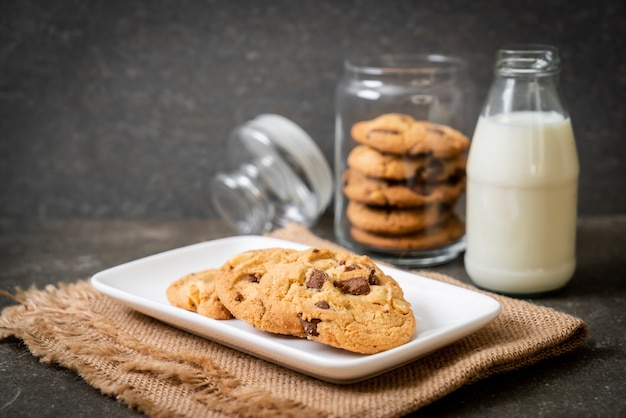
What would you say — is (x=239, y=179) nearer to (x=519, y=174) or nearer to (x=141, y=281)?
(x=141, y=281)

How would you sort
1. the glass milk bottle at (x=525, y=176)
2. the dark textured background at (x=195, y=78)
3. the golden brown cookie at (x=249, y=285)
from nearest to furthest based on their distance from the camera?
the golden brown cookie at (x=249, y=285), the glass milk bottle at (x=525, y=176), the dark textured background at (x=195, y=78)

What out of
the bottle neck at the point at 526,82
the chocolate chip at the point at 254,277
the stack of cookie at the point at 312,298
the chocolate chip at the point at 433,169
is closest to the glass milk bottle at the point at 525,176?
the bottle neck at the point at 526,82

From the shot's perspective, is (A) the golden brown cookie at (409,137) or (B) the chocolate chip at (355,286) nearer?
(B) the chocolate chip at (355,286)

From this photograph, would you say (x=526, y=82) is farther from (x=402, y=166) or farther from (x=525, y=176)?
(x=402, y=166)

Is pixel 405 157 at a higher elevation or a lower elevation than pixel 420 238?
higher

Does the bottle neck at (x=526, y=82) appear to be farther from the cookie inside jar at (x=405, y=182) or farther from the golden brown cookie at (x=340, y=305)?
the golden brown cookie at (x=340, y=305)

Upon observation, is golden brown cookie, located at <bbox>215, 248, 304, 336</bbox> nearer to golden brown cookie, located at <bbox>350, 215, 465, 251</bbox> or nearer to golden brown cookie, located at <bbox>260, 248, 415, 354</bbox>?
golden brown cookie, located at <bbox>260, 248, 415, 354</bbox>

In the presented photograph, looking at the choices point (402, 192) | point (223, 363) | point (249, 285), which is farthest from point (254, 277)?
point (402, 192)

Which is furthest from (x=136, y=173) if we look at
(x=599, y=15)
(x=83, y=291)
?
(x=599, y=15)
